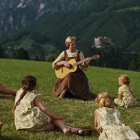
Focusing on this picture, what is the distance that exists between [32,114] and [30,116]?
0.07m

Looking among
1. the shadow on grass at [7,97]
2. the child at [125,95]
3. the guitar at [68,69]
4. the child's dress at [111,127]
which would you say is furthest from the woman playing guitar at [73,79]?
the child's dress at [111,127]

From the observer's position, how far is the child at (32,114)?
922 centimetres

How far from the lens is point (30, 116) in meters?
9.23

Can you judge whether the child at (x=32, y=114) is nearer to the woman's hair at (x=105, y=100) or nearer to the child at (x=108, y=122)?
the child at (x=108, y=122)

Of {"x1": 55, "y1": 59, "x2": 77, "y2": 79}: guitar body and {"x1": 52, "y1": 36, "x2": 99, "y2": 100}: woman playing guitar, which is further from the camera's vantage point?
{"x1": 55, "y1": 59, "x2": 77, "y2": 79}: guitar body

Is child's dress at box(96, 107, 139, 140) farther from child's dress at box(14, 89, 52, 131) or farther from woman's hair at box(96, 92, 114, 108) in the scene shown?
child's dress at box(14, 89, 52, 131)

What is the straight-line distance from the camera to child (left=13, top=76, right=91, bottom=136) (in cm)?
922

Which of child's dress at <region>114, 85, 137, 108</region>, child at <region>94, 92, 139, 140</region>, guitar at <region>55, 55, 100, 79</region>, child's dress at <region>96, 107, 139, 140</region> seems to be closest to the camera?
child's dress at <region>96, 107, 139, 140</region>

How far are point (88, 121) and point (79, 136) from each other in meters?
1.87

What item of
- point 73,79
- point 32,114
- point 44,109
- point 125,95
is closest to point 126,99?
point 125,95

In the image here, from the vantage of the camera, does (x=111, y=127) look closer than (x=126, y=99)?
Yes

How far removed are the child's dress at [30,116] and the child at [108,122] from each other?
1451mm

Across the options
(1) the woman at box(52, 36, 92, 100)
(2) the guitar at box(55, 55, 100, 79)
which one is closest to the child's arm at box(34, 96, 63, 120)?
(1) the woman at box(52, 36, 92, 100)

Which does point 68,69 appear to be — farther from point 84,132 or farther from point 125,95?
point 84,132
